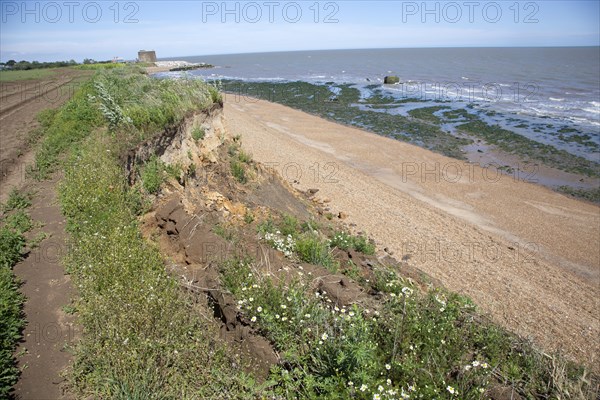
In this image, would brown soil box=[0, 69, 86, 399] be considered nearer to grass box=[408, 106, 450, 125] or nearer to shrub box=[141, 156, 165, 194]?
shrub box=[141, 156, 165, 194]

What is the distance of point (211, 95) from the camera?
1474 centimetres

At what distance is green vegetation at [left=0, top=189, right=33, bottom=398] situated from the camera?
4289mm

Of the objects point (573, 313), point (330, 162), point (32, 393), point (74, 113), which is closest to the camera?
point (32, 393)

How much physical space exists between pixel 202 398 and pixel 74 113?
13.4m

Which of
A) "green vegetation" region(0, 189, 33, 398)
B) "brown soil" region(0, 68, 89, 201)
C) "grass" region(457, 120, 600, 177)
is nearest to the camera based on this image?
"green vegetation" region(0, 189, 33, 398)

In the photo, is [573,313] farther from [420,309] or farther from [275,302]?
[275,302]

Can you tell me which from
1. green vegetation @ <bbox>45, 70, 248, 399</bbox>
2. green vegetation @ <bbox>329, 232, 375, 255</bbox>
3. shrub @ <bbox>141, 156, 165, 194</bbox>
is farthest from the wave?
green vegetation @ <bbox>45, 70, 248, 399</bbox>

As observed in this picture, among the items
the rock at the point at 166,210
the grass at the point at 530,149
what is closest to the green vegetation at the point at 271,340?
the rock at the point at 166,210

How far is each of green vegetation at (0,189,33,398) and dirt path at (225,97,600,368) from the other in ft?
30.5

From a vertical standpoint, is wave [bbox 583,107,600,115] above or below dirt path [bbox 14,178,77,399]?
above

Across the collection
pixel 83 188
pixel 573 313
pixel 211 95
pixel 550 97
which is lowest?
pixel 573 313

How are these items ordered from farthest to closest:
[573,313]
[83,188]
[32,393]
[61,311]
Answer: [573,313]
[83,188]
[61,311]
[32,393]

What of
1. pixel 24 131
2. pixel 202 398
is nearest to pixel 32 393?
pixel 202 398

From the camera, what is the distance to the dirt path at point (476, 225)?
1019 cm
